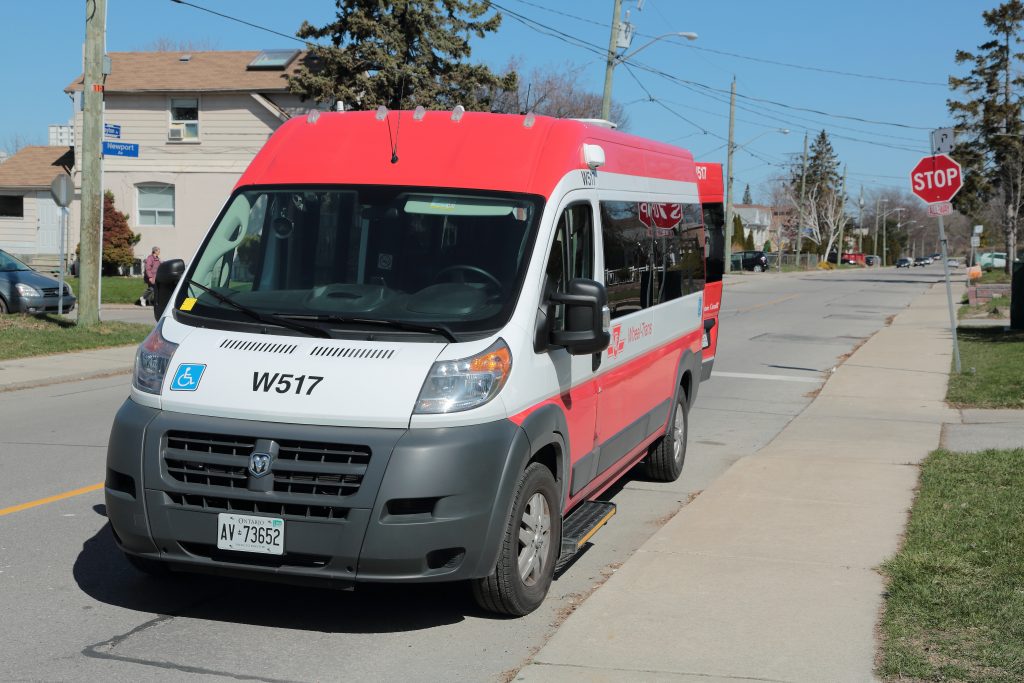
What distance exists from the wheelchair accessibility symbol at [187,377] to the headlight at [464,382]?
1044 mm

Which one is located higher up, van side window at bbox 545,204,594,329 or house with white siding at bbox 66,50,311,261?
house with white siding at bbox 66,50,311,261

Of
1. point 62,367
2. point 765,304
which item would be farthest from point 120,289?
point 765,304

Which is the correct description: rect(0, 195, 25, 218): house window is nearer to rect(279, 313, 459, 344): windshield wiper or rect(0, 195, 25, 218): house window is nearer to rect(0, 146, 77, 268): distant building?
rect(0, 146, 77, 268): distant building

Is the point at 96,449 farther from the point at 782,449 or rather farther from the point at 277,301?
the point at 782,449

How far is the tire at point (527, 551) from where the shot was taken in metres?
5.34

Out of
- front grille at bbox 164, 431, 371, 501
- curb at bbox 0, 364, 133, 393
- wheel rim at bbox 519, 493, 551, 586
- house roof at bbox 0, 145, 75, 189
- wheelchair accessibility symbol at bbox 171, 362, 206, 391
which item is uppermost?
house roof at bbox 0, 145, 75, 189

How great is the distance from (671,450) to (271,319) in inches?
177

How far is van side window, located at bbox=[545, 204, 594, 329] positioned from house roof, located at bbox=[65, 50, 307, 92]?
114 feet

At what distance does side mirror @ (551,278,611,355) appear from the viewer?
5652 millimetres

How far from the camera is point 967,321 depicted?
2806cm

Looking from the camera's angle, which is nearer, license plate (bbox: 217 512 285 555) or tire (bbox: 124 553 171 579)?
license plate (bbox: 217 512 285 555)

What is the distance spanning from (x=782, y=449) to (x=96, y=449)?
6309 mm

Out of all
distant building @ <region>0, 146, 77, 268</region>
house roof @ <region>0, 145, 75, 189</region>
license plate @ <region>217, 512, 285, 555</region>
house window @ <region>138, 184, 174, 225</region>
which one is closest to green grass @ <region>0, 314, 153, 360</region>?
license plate @ <region>217, 512, 285, 555</region>

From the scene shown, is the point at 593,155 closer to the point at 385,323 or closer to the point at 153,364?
the point at 385,323
